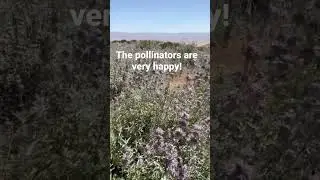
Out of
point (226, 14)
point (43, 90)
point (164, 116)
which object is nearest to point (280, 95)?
point (226, 14)

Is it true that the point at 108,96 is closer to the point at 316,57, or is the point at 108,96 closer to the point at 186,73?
the point at 186,73

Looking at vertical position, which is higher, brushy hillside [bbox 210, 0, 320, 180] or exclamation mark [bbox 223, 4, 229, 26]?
exclamation mark [bbox 223, 4, 229, 26]

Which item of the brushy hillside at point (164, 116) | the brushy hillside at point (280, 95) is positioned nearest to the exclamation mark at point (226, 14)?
the brushy hillside at point (280, 95)

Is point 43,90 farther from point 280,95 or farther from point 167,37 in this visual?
point 280,95

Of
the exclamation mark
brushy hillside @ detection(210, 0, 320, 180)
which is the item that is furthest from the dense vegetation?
brushy hillside @ detection(210, 0, 320, 180)

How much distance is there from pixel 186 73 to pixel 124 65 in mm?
539

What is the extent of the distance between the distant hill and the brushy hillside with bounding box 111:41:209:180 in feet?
0.15

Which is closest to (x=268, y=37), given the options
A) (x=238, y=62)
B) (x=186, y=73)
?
(x=238, y=62)

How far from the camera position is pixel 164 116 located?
5172mm

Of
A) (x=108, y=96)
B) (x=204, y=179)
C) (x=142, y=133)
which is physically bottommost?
(x=204, y=179)

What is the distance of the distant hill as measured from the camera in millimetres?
4988

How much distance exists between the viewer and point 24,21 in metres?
4.81

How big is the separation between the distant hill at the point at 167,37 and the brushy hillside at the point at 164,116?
1.8 inches

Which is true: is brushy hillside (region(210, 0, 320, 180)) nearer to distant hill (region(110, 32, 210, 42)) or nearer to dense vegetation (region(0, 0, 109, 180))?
distant hill (region(110, 32, 210, 42))
